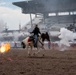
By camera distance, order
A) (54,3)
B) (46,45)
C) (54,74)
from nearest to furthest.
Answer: (54,74) → (46,45) → (54,3)

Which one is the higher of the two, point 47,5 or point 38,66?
point 47,5

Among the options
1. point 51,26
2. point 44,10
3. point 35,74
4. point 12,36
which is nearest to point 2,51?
point 35,74

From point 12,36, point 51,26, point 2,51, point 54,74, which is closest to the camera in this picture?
point 54,74

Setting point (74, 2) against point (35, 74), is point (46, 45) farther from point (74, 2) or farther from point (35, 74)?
point (74, 2)

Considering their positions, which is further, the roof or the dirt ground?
the roof

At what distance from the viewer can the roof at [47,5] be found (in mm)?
76869

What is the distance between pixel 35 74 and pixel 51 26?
2292 inches

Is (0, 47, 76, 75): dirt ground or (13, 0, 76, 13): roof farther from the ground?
(13, 0, 76, 13): roof

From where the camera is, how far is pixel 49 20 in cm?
7462

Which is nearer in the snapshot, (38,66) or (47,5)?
(38,66)

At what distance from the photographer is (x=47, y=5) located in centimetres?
8025

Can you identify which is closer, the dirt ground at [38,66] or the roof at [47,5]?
the dirt ground at [38,66]

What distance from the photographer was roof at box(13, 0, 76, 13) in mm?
76869

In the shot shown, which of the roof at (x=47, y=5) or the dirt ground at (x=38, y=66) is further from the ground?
the roof at (x=47, y=5)
